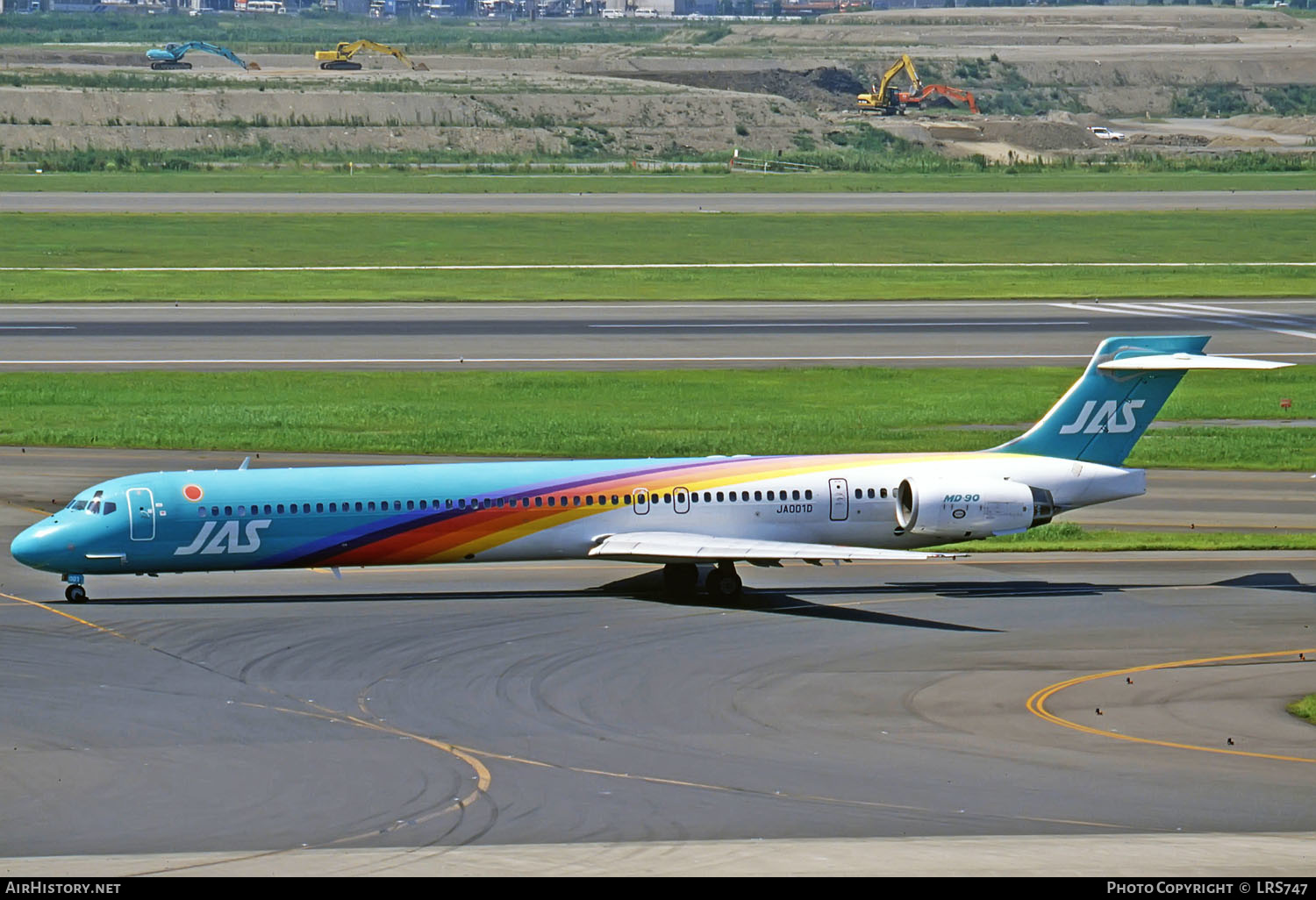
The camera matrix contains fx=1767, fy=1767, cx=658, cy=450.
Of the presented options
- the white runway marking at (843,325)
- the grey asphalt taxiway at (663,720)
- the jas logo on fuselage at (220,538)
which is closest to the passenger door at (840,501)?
the grey asphalt taxiway at (663,720)

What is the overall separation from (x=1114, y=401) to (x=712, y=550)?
11037mm

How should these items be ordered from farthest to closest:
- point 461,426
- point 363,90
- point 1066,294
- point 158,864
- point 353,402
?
point 363,90 < point 1066,294 < point 353,402 < point 461,426 < point 158,864

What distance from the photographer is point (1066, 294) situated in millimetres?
91250

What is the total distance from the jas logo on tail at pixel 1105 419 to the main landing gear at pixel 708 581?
352 inches

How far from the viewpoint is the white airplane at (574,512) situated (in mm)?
38906

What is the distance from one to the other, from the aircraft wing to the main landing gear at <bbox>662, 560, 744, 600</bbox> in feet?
2.20

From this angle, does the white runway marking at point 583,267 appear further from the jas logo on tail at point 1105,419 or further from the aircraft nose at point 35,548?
the aircraft nose at point 35,548

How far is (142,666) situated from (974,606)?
17.9 meters

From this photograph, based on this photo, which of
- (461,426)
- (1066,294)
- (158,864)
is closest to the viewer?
(158,864)

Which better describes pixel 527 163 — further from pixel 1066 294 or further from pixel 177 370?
pixel 177 370

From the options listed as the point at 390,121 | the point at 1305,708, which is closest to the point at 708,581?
the point at 1305,708

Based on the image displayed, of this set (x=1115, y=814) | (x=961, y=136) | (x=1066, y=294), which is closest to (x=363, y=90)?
(x=961, y=136)

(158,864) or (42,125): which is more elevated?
(42,125)

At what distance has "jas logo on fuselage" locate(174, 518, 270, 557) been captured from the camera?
39.0 m
